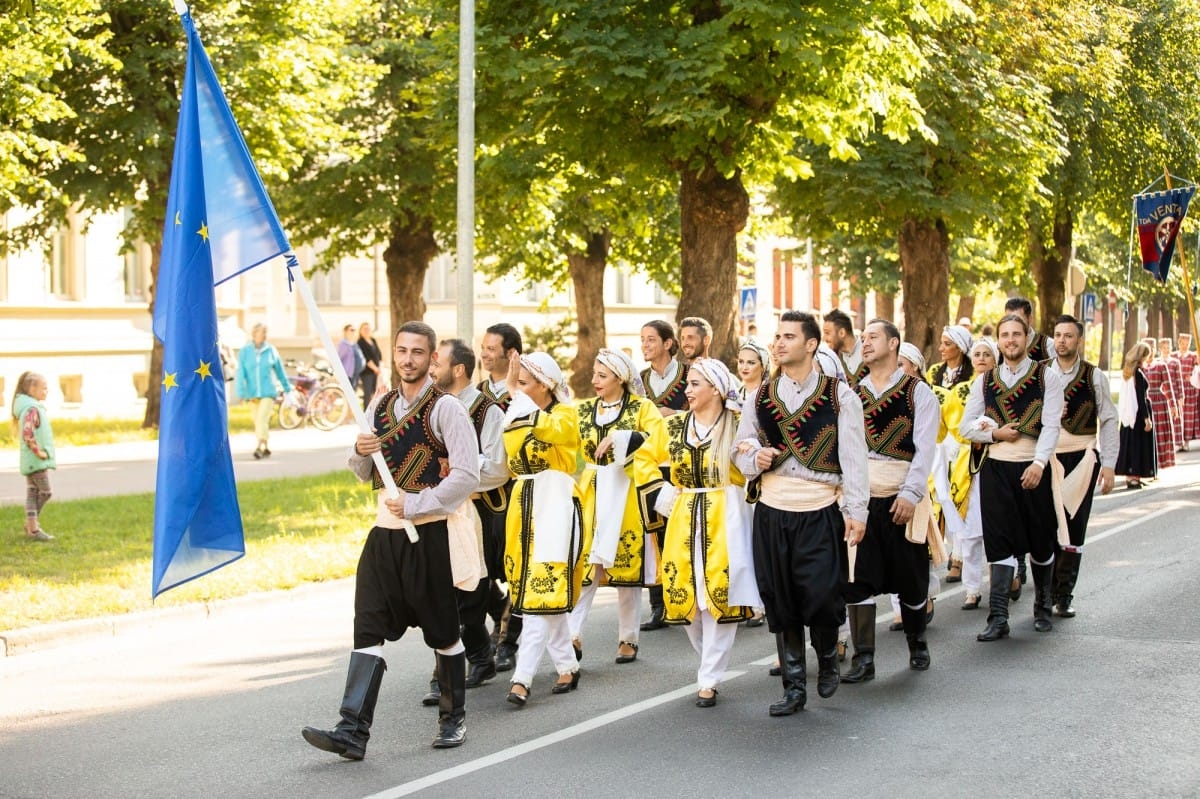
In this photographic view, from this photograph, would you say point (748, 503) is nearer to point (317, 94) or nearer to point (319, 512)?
point (319, 512)

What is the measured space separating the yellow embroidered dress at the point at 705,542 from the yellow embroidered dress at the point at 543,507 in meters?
0.55

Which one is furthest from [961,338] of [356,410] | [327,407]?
[327,407]

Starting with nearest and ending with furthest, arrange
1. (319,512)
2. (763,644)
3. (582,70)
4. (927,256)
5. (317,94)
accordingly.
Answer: (763,644), (319,512), (582,70), (317,94), (927,256)

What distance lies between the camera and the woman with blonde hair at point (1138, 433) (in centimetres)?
1928

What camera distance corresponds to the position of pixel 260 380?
21969 millimetres

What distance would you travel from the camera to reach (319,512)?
16062 mm

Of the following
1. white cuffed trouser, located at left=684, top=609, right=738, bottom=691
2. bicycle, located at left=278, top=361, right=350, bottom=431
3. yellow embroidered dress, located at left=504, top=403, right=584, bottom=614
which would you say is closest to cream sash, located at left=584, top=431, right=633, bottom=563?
yellow embroidered dress, located at left=504, top=403, right=584, bottom=614

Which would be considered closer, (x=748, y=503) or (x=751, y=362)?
(x=748, y=503)

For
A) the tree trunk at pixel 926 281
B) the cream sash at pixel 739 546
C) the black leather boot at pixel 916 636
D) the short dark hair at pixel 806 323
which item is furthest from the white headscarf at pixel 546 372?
the tree trunk at pixel 926 281

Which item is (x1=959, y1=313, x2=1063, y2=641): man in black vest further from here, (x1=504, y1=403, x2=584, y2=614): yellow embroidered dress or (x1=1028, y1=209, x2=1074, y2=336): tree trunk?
(x1=1028, y1=209, x2=1074, y2=336): tree trunk

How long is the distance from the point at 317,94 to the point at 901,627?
57.5 feet

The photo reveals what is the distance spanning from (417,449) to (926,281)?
2081 centimetres

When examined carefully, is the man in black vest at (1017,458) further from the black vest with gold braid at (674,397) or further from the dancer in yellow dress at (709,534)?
the dancer in yellow dress at (709,534)

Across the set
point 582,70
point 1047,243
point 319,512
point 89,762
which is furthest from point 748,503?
point 1047,243
